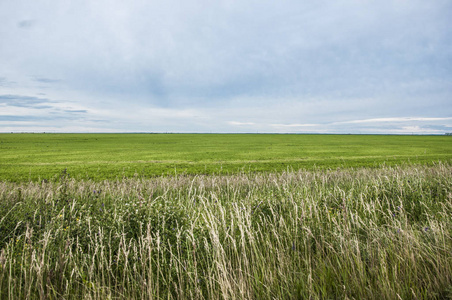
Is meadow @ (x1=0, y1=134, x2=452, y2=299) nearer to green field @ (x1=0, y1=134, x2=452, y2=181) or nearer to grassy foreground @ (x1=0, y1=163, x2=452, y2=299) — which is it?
grassy foreground @ (x1=0, y1=163, x2=452, y2=299)

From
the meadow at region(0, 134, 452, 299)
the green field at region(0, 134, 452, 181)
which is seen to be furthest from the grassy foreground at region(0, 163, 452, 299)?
the green field at region(0, 134, 452, 181)

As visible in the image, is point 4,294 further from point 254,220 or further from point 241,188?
point 241,188

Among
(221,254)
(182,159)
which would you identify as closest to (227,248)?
(221,254)

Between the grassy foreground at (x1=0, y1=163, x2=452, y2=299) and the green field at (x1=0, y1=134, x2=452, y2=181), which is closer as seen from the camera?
the grassy foreground at (x1=0, y1=163, x2=452, y2=299)

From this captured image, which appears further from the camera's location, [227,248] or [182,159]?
[182,159]

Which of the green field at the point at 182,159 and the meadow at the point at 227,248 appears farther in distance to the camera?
the green field at the point at 182,159

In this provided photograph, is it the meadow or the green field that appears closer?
the meadow

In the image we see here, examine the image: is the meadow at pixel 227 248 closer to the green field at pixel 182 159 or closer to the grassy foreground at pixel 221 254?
the grassy foreground at pixel 221 254

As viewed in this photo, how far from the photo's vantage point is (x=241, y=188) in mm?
9688

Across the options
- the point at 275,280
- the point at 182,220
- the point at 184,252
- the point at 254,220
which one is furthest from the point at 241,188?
the point at 275,280

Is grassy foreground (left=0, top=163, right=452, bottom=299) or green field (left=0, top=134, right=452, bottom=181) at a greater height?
grassy foreground (left=0, top=163, right=452, bottom=299)

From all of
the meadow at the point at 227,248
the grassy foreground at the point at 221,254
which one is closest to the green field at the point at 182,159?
the meadow at the point at 227,248

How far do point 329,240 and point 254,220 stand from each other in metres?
1.70

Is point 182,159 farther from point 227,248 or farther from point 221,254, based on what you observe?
point 221,254
